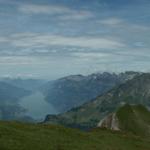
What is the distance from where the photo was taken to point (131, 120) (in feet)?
377

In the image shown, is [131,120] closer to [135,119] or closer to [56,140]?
[135,119]

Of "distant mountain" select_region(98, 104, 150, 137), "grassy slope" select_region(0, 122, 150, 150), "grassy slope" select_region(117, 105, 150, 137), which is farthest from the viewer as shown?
"distant mountain" select_region(98, 104, 150, 137)

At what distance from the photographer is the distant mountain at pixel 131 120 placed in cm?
11028

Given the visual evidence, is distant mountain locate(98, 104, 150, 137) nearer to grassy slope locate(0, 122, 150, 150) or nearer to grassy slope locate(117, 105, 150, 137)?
grassy slope locate(117, 105, 150, 137)

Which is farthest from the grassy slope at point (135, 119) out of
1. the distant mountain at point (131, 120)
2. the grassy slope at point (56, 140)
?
the grassy slope at point (56, 140)

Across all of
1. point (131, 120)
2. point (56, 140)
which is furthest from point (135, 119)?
point (56, 140)

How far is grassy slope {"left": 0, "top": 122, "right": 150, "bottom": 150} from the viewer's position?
39.3 meters

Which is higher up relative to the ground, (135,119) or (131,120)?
(135,119)

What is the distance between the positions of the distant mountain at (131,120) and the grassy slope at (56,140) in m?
50.1

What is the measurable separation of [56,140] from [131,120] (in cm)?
7292

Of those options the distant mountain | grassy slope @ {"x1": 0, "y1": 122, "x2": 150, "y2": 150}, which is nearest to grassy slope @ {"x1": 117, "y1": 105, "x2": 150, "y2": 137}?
the distant mountain

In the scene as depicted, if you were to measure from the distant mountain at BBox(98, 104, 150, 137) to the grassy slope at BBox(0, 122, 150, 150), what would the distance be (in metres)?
50.1

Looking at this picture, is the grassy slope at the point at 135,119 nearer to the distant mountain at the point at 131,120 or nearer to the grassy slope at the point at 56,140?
the distant mountain at the point at 131,120

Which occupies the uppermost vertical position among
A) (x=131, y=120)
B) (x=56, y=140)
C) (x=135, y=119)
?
(x=56, y=140)
